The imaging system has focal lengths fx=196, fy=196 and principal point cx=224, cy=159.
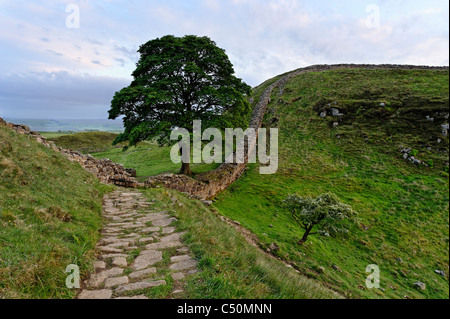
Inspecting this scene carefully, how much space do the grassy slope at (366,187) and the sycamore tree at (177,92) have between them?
285 inches

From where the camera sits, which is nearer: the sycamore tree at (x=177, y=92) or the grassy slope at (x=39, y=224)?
the grassy slope at (x=39, y=224)

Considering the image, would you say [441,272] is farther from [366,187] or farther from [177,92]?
[177,92]

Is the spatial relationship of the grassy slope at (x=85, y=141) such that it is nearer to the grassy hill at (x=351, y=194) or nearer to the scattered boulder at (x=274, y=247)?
the grassy hill at (x=351, y=194)

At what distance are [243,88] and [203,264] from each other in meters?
16.3

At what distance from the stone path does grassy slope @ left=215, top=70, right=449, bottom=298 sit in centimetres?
673

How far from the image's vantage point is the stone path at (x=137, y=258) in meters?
3.55

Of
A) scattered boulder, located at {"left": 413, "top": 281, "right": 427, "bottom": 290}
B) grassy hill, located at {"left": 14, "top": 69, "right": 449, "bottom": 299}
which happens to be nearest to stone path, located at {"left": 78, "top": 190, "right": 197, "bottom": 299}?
grassy hill, located at {"left": 14, "top": 69, "right": 449, "bottom": 299}

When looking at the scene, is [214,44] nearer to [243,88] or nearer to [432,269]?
[243,88]

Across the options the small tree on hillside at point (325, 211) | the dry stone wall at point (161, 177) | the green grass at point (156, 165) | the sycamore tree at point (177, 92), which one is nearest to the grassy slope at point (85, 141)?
the green grass at point (156, 165)

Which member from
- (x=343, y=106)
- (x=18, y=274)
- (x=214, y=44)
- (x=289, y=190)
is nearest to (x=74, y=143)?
(x=214, y=44)
